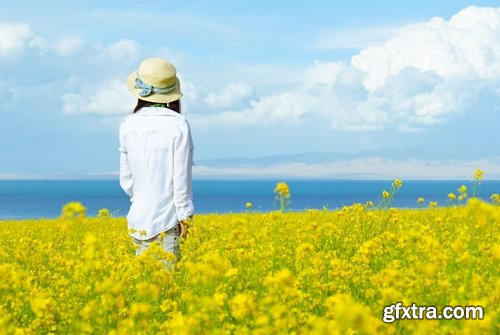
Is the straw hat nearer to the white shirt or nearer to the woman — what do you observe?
the woman

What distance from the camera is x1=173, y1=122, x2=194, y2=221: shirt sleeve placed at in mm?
5871

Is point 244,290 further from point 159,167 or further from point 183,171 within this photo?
point 159,167

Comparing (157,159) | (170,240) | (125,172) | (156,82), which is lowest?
(170,240)

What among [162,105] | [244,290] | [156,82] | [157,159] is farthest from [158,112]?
[244,290]

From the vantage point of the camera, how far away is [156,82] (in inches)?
241

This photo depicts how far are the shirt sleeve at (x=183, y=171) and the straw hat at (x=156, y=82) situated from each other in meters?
0.38

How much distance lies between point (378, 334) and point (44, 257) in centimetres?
490

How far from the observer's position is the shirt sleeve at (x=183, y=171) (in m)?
5.87

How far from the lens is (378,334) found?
3.75 m

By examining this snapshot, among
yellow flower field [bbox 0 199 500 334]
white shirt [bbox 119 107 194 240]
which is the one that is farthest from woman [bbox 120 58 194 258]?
yellow flower field [bbox 0 199 500 334]

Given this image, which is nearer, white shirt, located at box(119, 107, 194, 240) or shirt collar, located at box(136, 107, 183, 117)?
white shirt, located at box(119, 107, 194, 240)

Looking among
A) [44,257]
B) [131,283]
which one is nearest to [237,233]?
[131,283]

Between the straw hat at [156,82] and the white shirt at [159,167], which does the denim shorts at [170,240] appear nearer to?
the white shirt at [159,167]

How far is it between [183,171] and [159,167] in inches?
9.6
